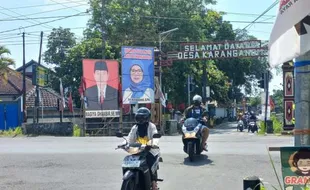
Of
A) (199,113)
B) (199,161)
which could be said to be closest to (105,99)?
(199,113)

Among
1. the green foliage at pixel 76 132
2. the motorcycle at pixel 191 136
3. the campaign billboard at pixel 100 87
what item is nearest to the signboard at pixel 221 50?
the campaign billboard at pixel 100 87

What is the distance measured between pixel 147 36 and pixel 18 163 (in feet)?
86.1

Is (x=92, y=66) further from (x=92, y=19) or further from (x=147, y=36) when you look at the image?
(x=92, y=19)

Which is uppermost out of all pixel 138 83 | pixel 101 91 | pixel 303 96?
pixel 138 83

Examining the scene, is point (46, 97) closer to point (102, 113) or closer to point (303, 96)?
point (102, 113)

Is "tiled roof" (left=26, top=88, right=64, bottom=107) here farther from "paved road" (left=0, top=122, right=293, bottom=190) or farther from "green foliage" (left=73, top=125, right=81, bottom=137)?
"paved road" (left=0, top=122, right=293, bottom=190)

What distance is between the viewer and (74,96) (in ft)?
144

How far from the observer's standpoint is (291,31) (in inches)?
135

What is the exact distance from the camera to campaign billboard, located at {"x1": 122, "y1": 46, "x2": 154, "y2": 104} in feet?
94.6

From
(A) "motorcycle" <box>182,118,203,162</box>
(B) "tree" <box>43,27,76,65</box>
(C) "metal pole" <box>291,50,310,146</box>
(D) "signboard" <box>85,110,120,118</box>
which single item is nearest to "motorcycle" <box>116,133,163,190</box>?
(C) "metal pole" <box>291,50,310,146</box>

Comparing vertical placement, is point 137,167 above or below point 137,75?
below

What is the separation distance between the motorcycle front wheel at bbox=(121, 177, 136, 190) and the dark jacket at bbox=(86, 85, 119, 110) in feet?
71.2

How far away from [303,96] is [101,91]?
84.1ft

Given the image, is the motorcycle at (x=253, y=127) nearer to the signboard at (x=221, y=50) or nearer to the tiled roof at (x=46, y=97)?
the signboard at (x=221, y=50)
